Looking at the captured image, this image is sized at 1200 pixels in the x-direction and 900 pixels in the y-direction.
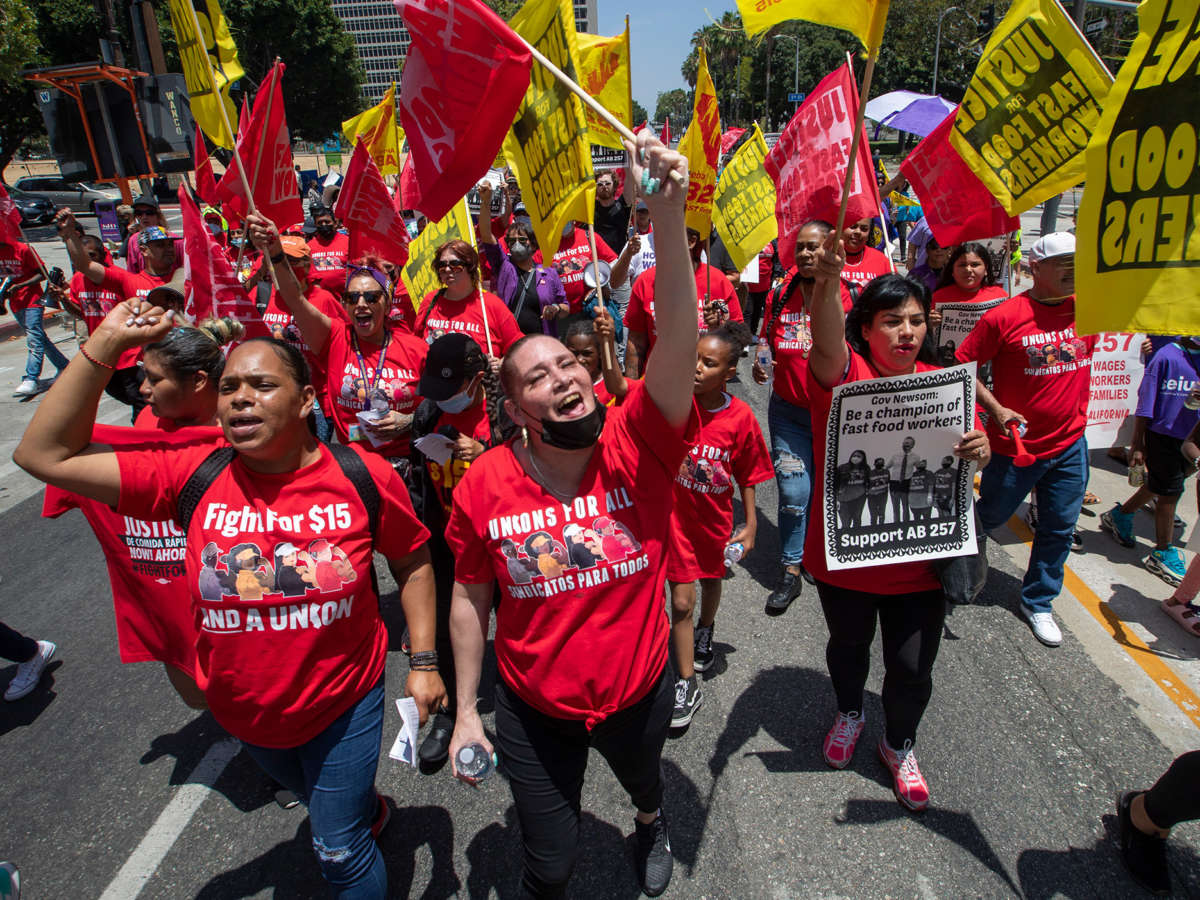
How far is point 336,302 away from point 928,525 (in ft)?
12.9

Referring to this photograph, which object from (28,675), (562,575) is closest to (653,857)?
(562,575)

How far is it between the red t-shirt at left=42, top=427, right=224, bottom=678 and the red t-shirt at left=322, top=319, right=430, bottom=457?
997 millimetres

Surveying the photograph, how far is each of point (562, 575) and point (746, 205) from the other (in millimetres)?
3562

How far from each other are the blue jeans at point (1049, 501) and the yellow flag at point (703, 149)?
2551 millimetres

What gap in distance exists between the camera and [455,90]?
2.43m

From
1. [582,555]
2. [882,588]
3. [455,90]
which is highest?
[455,90]

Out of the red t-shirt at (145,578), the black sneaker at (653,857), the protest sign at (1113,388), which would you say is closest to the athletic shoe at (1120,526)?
the protest sign at (1113,388)

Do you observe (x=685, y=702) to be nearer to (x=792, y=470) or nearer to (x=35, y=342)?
(x=792, y=470)

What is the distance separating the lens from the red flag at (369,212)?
3.96m

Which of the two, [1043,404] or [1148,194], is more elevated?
[1148,194]

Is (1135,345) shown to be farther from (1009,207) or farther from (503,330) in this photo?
(503,330)

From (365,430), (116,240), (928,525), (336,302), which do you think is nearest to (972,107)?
(928,525)

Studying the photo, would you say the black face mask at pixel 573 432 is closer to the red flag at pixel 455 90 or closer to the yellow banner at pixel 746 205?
the red flag at pixel 455 90

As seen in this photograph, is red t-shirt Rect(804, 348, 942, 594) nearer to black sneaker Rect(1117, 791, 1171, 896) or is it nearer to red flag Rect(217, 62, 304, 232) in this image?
black sneaker Rect(1117, 791, 1171, 896)
